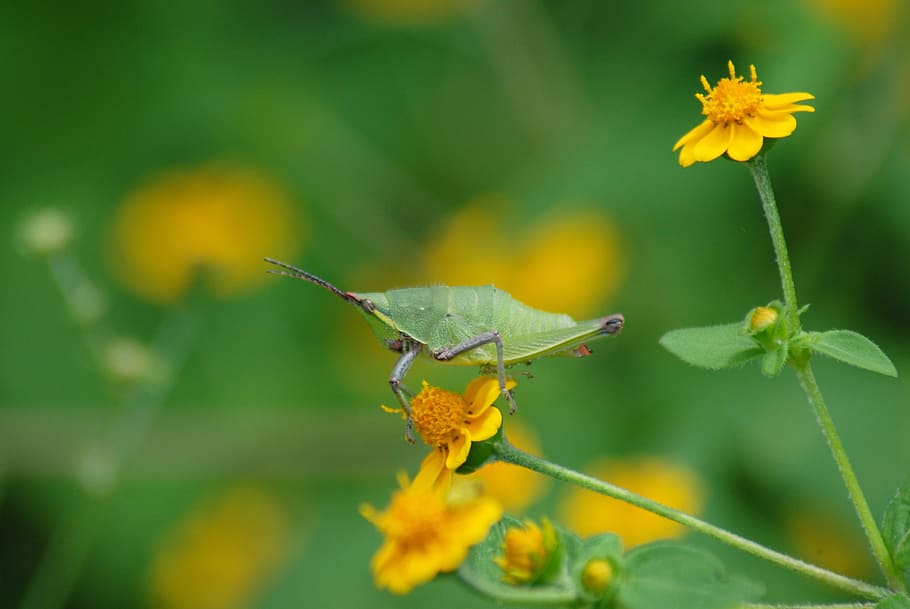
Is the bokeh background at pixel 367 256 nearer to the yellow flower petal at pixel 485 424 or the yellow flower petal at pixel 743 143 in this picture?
the yellow flower petal at pixel 485 424

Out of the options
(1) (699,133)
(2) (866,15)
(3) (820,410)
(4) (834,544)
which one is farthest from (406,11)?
(3) (820,410)

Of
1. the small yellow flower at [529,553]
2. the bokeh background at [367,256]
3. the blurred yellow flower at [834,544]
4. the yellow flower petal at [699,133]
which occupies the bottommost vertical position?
the small yellow flower at [529,553]

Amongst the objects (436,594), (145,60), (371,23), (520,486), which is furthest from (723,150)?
(145,60)

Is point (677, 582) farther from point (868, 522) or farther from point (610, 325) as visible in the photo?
point (610, 325)

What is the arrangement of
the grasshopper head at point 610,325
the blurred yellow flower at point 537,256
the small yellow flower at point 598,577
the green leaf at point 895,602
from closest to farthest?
the green leaf at point 895,602 < the small yellow flower at point 598,577 < the grasshopper head at point 610,325 < the blurred yellow flower at point 537,256

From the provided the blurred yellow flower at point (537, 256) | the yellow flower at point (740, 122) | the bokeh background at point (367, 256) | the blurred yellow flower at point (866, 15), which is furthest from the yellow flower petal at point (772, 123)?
the blurred yellow flower at point (866, 15)

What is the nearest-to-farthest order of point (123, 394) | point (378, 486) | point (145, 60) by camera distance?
1. point (123, 394)
2. point (378, 486)
3. point (145, 60)

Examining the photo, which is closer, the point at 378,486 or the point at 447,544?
the point at 447,544

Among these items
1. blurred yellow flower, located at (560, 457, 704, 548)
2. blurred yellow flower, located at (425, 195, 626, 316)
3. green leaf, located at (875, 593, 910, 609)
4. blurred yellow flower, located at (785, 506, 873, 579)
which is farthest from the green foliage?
blurred yellow flower, located at (425, 195, 626, 316)

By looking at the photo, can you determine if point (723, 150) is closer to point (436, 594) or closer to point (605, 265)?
point (436, 594)
